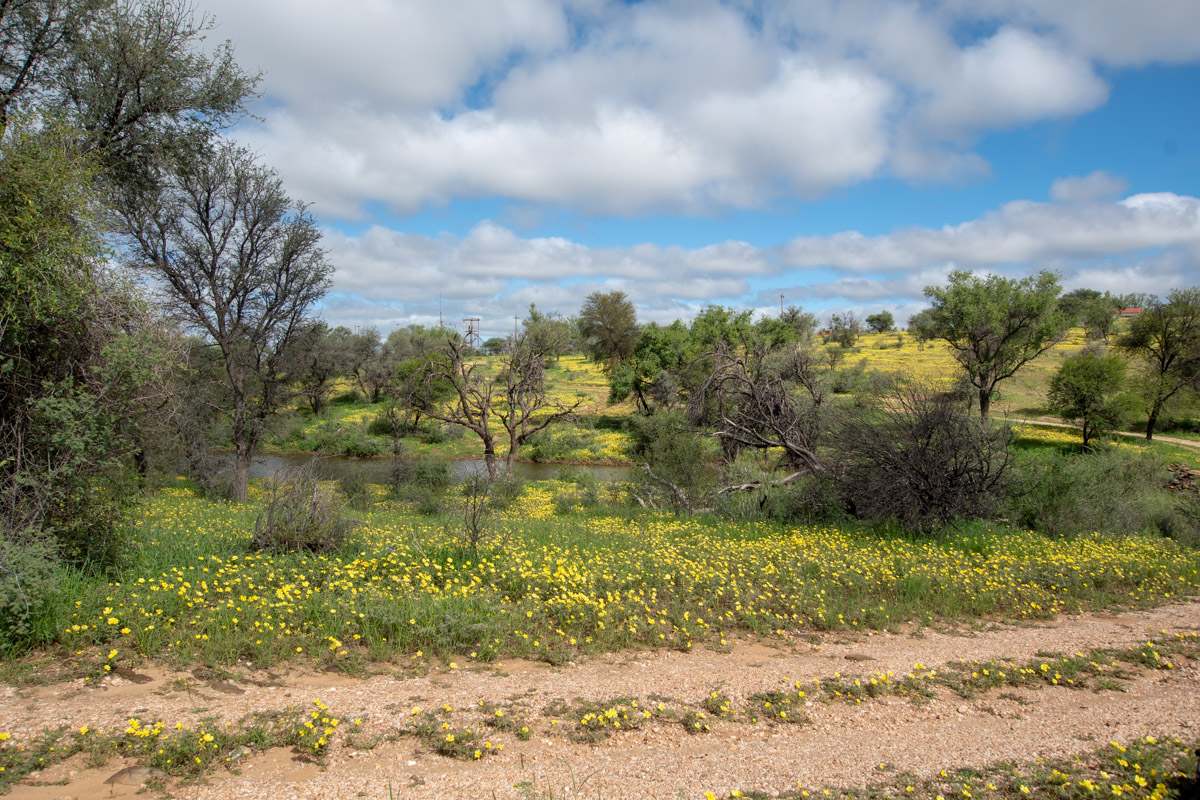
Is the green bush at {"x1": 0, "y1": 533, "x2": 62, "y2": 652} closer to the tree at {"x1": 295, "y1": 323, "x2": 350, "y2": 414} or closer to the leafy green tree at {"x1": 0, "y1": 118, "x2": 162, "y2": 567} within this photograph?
the leafy green tree at {"x1": 0, "y1": 118, "x2": 162, "y2": 567}

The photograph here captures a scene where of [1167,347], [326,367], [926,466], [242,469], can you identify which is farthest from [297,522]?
[1167,347]

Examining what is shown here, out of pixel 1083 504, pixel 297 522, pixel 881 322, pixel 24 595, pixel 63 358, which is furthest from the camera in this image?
pixel 881 322

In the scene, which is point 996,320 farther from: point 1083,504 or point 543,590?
point 543,590

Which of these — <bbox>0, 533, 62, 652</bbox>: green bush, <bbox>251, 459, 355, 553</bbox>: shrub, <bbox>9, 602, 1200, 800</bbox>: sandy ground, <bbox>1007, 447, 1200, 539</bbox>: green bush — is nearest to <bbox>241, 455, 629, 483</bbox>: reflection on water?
<bbox>1007, 447, 1200, 539</bbox>: green bush

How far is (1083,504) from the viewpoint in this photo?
516 inches

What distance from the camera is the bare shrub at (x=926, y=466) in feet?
41.3

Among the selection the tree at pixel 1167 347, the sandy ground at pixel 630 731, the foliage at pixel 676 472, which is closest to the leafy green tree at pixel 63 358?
the sandy ground at pixel 630 731

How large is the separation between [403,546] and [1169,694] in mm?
8582

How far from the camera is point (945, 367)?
53781 millimetres

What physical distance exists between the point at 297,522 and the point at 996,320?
3374 cm

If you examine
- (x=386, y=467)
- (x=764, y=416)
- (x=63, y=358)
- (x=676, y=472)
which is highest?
(x=63, y=358)

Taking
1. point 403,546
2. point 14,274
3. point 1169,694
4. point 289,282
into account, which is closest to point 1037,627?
point 1169,694

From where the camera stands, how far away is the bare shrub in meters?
12.6

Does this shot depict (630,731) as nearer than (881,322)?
Yes
